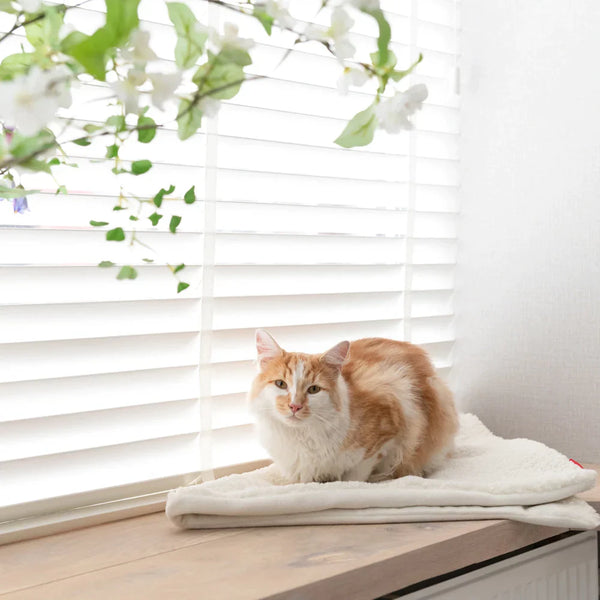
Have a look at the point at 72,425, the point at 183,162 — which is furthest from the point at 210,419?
the point at 183,162

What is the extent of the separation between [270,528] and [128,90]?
1033 mm

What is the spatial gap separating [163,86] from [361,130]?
5.4 inches

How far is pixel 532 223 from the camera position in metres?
1.86

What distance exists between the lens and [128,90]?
0.38 m

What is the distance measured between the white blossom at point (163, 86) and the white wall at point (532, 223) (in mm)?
1559

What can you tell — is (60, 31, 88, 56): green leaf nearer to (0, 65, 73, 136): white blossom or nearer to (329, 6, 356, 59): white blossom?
(0, 65, 73, 136): white blossom

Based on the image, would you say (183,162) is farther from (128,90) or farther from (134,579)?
(128,90)

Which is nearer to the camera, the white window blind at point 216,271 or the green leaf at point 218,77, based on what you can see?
the green leaf at point 218,77

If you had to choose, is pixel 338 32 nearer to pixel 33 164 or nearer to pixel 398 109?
pixel 398 109

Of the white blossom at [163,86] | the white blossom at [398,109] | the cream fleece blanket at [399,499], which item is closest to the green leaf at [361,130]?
the white blossom at [398,109]

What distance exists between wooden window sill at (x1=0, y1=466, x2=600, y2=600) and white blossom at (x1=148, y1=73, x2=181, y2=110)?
786mm

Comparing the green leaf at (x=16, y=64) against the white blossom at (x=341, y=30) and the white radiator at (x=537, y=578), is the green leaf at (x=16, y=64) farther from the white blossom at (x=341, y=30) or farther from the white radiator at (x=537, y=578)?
the white radiator at (x=537, y=578)

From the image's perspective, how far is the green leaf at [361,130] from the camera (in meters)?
0.46

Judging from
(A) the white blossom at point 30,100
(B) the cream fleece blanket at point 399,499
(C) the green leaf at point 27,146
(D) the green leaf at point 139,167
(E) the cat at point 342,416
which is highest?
(A) the white blossom at point 30,100
